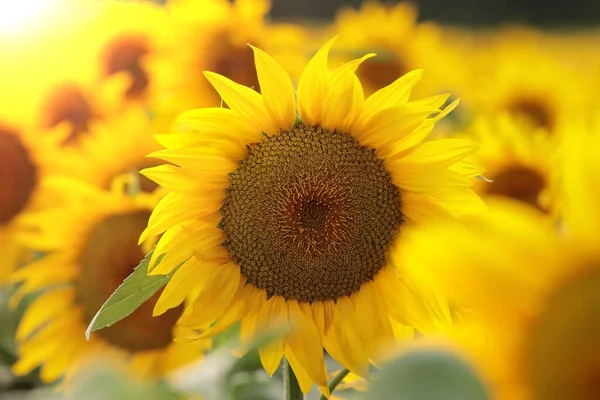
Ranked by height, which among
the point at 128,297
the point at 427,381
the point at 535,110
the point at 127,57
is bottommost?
the point at 535,110

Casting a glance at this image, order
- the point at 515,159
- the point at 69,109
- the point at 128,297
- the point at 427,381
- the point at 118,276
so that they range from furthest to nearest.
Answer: the point at 69,109 → the point at 515,159 → the point at 118,276 → the point at 128,297 → the point at 427,381

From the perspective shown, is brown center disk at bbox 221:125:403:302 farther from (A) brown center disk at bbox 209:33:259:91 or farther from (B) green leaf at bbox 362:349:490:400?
(A) brown center disk at bbox 209:33:259:91

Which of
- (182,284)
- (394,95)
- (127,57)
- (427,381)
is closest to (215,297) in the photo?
(182,284)

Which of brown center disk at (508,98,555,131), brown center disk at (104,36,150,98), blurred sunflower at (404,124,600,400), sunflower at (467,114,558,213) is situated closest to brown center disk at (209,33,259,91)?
brown center disk at (104,36,150,98)

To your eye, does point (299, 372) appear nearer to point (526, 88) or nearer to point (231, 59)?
point (231, 59)

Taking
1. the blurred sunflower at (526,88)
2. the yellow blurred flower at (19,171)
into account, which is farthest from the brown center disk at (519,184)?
the yellow blurred flower at (19,171)

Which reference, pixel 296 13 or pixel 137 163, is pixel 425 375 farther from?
pixel 296 13

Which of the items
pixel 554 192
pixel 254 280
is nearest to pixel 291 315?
pixel 254 280
